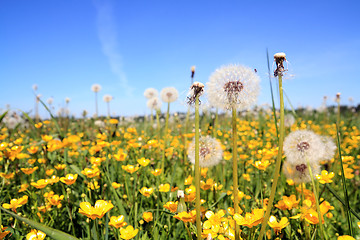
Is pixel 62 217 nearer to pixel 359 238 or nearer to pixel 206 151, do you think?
pixel 206 151

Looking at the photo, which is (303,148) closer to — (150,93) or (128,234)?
(128,234)

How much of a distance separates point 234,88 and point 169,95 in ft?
7.60

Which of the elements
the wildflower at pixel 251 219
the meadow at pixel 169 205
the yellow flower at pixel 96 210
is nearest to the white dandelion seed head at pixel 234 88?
the meadow at pixel 169 205

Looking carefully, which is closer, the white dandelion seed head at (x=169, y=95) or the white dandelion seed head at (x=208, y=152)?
the white dandelion seed head at (x=208, y=152)

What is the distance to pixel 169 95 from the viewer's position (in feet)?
11.1

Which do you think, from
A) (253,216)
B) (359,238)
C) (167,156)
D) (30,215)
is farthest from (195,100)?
(167,156)

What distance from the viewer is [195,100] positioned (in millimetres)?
958

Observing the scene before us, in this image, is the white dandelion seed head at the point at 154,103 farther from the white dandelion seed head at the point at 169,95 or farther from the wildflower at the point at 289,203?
the wildflower at the point at 289,203

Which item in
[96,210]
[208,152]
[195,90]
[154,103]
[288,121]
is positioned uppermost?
[154,103]

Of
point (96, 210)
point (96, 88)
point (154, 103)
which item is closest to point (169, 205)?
point (96, 210)

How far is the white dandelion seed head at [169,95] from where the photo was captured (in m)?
3.36

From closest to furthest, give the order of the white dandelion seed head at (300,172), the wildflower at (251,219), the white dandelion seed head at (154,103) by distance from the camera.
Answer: the wildflower at (251,219), the white dandelion seed head at (300,172), the white dandelion seed head at (154,103)

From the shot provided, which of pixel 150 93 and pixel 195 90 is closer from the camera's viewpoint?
pixel 195 90

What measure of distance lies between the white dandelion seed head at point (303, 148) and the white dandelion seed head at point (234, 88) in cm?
59
